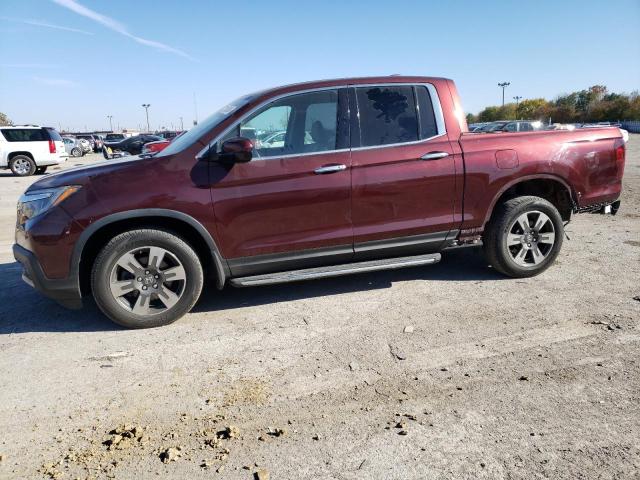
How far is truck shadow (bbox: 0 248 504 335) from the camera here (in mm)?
4062

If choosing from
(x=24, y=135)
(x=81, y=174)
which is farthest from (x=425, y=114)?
(x=24, y=135)

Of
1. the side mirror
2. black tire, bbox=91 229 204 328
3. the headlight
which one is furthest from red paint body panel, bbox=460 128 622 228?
the headlight

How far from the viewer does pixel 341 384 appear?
2.96 meters

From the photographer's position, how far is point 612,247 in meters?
5.71

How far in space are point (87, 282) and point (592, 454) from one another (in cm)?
374

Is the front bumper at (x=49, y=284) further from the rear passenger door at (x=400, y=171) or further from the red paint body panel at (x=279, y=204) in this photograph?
the rear passenger door at (x=400, y=171)

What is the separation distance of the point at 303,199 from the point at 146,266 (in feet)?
4.56

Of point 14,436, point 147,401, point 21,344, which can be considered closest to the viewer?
point 14,436

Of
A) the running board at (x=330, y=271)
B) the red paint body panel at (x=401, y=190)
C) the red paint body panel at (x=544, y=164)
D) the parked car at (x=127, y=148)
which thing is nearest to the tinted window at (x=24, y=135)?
the parked car at (x=127, y=148)

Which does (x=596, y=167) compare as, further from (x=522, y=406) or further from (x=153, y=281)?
(x=153, y=281)

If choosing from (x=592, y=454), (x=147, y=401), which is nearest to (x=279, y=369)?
(x=147, y=401)

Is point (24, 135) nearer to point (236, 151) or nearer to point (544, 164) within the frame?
point (236, 151)

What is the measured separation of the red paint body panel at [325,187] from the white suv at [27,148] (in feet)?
57.8

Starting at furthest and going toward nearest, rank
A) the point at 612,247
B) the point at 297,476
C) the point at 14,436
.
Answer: the point at 612,247 < the point at 14,436 < the point at 297,476
